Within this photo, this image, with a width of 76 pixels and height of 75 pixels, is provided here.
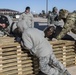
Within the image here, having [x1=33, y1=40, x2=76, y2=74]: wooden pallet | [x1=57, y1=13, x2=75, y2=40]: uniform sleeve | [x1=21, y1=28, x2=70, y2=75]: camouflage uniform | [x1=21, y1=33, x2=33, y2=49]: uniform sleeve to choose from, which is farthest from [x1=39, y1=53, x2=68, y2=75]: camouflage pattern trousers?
[x1=57, y1=13, x2=75, y2=40]: uniform sleeve

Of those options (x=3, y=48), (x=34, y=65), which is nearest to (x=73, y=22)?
(x=34, y=65)

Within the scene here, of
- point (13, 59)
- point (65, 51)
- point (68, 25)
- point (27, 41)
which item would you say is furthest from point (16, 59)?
point (68, 25)

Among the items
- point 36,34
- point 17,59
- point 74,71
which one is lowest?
point 74,71

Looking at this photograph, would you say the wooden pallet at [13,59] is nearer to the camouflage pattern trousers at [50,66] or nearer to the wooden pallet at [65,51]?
the camouflage pattern trousers at [50,66]

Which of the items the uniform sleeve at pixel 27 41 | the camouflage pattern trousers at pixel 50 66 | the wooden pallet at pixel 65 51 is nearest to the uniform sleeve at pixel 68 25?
the wooden pallet at pixel 65 51

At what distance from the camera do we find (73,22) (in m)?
7.70

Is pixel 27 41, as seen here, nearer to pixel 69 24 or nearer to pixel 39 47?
pixel 39 47

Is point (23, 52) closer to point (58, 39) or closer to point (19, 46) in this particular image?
point (19, 46)

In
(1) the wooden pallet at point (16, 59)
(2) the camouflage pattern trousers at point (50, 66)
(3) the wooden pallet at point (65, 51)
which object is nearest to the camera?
(2) the camouflage pattern trousers at point (50, 66)

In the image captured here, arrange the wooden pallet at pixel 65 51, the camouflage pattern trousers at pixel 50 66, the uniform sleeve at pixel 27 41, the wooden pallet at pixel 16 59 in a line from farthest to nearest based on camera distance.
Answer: the wooden pallet at pixel 65 51, the wooden pallet at pixel 16 59, the camouflage pattern trousers at pixel 50 66, the uniform sleeve at pixel 27 41

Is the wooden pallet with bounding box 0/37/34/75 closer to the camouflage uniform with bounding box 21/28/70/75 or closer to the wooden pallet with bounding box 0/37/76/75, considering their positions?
the wooden pallet with bounding box 0/37/76/75

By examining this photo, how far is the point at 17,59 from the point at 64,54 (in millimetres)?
1695

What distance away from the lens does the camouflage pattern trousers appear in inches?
247

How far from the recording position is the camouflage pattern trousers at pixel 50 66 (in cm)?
628
